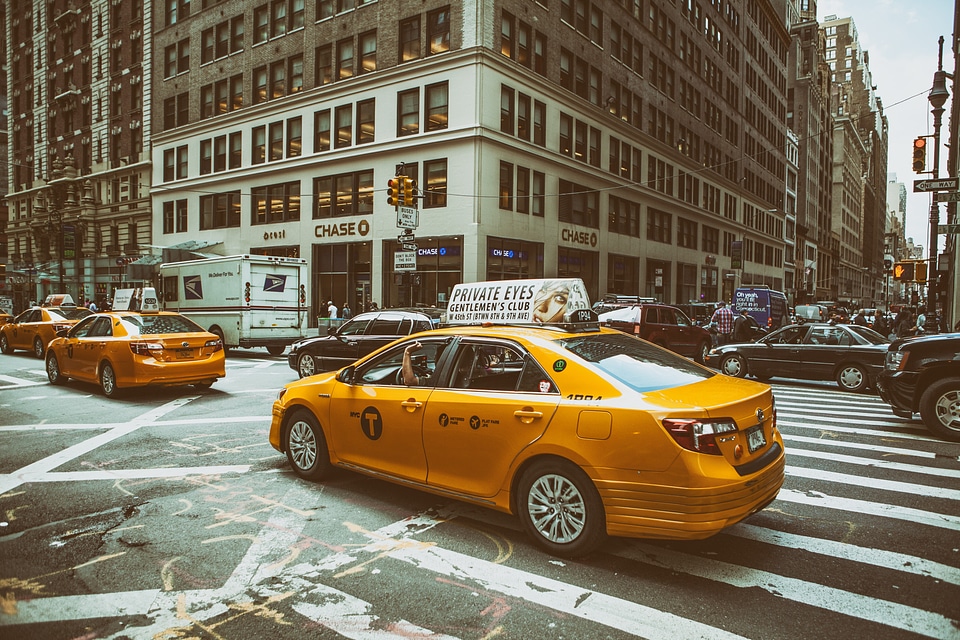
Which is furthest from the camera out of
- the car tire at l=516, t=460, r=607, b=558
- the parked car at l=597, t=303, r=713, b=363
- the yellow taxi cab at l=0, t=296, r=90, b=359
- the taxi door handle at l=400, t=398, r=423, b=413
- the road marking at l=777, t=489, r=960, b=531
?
the yellow taxi cab at l=0, t=296, r=90, b=359

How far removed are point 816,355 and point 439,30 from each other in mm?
22102

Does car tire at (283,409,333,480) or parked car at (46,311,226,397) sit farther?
parked car at (46,311,226,397)

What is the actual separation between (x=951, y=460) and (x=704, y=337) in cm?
1340

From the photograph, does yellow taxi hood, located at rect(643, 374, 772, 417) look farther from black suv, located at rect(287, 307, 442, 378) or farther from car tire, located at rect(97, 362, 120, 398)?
car tire, located at rect(97, 362, 120, 398)

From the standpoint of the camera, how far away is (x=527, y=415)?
435 cm

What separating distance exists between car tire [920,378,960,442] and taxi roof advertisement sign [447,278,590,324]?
494cm

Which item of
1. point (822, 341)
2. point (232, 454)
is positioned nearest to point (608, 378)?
point (232, 454)

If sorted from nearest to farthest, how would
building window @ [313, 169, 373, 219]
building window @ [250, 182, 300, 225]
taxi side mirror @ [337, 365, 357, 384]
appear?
taxi side mirror @ [337, 365, 357, 384] → building window @ [313, 169, 373, 219] → building window @ [250, 182, 300, 225]

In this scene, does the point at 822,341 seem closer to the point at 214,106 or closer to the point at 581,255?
the point at 581,255

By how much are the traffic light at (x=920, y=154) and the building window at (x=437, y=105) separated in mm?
18221

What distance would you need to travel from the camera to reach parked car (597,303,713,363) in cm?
1759

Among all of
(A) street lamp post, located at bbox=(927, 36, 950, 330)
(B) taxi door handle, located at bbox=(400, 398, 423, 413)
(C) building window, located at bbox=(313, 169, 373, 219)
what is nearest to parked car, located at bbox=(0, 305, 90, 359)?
(C) building window, located at bbox=(313, 169, 373, 219)

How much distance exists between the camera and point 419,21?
28.5 meters

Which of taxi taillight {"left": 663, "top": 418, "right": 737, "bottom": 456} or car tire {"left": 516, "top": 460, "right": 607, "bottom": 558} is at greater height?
taxi taillight {"left": 663, "top": 418, "right": 737, "bottom": 456}
